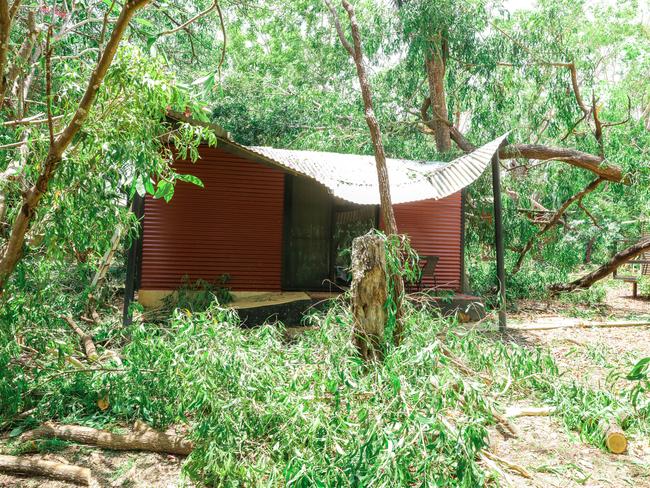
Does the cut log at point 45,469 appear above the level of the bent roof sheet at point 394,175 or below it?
below

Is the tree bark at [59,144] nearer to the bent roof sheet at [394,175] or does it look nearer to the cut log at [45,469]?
the cut log at [45,469]

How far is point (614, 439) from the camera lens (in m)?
3.76

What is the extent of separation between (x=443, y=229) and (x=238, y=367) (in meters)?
8.33

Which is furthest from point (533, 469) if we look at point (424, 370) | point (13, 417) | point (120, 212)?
point (13, 417)

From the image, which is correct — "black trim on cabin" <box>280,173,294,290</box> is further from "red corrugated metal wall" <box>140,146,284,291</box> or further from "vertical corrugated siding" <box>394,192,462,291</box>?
"vertical corrugated siding" <box>394,192,462,291</box>

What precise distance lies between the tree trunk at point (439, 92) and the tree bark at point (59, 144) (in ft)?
37.1

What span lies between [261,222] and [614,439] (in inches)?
280

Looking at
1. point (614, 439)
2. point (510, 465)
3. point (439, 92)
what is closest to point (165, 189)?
point (510, 465)

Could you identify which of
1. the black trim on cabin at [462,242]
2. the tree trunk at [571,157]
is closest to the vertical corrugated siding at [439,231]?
the black trim on cabin at [462,242]

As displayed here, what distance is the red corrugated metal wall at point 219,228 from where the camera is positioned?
9.33 m

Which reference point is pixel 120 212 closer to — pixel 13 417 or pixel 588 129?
pixel 13 417

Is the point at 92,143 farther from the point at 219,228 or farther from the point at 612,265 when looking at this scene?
the point at 612,265

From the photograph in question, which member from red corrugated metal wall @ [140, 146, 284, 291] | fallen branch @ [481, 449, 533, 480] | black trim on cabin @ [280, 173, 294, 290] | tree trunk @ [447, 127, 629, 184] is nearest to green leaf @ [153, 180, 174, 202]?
fallen branch @ [481, 449, 533, 480]

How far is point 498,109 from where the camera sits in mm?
13008
